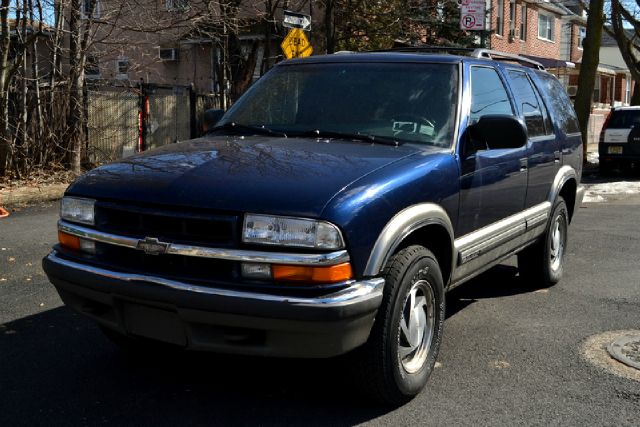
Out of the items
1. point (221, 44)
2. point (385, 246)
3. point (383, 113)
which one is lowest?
point (385, 246)

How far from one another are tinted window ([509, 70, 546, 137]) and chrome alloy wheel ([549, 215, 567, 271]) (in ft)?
3.15

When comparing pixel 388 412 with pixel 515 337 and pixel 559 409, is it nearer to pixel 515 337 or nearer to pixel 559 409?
pixel 559 409

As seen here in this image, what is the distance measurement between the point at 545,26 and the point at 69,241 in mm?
34127

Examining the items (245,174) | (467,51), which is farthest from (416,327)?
(467,51)

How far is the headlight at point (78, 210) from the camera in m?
3.47

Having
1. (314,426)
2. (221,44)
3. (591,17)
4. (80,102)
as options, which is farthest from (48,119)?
(591,17)

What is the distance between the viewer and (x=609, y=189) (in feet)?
46.4

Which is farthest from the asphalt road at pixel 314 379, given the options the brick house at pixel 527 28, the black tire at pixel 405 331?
the brick house at pixel 527 28

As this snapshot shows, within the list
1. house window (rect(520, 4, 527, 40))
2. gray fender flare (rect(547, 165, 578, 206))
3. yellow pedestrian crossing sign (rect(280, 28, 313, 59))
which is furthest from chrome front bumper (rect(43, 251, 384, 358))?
house window (rect(520, 4, 527, 40))

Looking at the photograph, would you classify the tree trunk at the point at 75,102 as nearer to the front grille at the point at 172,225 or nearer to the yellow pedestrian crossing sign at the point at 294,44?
the yellow pedestrian crossing sign at the point at 294,44

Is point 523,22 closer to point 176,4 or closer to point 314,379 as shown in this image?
point 176,4

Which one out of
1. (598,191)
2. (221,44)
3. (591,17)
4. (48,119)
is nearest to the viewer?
(48,119)

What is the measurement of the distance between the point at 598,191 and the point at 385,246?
12.0 metres

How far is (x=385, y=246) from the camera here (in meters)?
3.19
